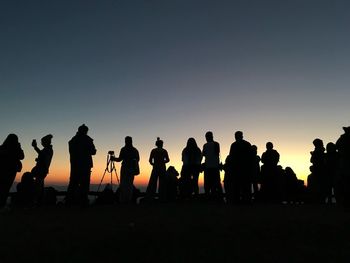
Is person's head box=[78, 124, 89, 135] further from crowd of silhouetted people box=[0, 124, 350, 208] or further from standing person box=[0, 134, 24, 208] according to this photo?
standing person box=[0, 134, 24, 208]

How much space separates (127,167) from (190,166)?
215cm

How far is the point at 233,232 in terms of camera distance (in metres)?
7.21

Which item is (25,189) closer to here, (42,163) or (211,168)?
(42,163)

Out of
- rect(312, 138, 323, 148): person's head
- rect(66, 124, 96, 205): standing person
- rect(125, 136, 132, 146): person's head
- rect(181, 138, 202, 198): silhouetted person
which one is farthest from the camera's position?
rect(181, 138, 202, 198): silhouetted person

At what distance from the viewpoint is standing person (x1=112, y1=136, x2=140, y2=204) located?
14938 mm

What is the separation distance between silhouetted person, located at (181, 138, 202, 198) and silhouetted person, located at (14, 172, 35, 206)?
5015 mm

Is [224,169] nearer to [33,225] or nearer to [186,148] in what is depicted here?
[186,148]

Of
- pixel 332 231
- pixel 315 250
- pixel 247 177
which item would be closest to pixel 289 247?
pixel 315 250

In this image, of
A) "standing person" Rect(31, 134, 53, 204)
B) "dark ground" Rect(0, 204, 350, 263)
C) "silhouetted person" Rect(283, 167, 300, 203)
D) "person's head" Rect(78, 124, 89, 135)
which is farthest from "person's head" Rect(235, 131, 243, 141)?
"standing person" Rect(31, 134, 53, 204)

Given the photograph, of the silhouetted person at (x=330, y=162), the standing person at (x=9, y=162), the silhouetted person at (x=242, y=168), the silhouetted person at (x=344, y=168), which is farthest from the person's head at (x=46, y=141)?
the silhouetted person at (x=330, y=162)

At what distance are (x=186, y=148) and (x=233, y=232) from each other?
817 centimetres

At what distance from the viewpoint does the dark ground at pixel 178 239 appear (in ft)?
18.0

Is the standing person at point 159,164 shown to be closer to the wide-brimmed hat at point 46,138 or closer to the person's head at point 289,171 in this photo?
the wide-brimmed hat at point 46,138

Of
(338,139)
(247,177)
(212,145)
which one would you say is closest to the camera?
(338,139)
